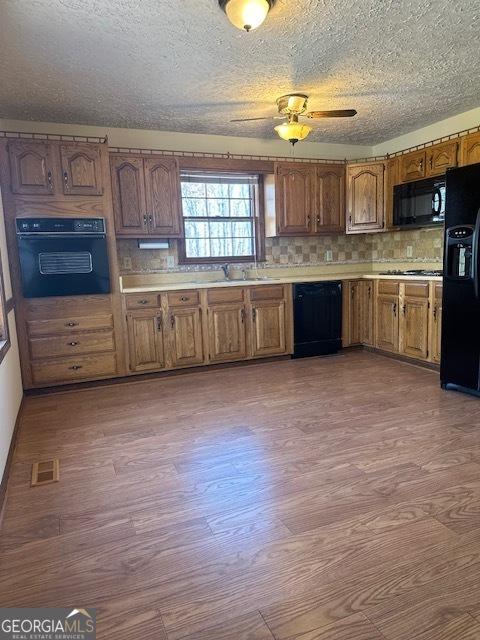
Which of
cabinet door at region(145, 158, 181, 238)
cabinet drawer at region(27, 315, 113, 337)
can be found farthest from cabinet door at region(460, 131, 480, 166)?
cabinet drawer at region(27, 315, 113, 337)

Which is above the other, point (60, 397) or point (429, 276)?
point (429, 276)

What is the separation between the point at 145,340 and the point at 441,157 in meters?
3.46

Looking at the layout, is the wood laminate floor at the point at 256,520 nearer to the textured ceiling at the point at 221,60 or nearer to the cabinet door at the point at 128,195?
the cabinet door at the point at 128,195

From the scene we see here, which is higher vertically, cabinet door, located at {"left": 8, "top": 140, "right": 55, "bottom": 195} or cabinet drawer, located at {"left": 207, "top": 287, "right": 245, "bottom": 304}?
cabinet door, located at {"left": 8, "top": 140, "right": 55, "bottom": 195}

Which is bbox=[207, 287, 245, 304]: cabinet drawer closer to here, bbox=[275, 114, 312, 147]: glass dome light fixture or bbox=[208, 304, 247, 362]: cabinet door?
bbox=[208, 304, 247, 362]: cabinet door

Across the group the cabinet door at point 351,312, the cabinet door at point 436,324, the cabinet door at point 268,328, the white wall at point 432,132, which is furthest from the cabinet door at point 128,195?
the white wall at point 432,132

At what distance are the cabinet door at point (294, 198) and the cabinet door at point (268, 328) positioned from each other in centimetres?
92

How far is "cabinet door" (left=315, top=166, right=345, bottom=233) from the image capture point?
4.83 meters

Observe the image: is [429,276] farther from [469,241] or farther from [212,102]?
[212,102]

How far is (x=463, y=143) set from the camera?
380 cm

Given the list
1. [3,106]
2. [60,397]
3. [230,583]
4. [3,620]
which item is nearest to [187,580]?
[230,583]

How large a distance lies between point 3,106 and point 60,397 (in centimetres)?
254

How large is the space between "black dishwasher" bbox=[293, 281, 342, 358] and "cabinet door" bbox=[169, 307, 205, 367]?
3.73 ft

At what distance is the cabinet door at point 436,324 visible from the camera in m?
3.84
